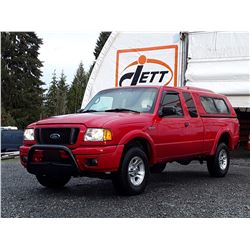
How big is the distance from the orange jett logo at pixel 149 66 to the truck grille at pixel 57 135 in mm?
7442

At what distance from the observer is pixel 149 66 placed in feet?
44.2

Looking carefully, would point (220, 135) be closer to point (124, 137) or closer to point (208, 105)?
point (208, 105)

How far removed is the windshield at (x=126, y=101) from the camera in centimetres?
689

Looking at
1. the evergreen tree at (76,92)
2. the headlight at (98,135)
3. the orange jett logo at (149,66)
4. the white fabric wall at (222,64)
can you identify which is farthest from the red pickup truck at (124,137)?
the evergreen tree at (76,92)

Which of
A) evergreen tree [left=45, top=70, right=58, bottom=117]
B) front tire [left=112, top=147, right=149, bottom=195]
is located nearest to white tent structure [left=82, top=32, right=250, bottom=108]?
front tire [left=112, top=147, right=149, bottom=195]

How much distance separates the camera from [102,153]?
5.71 m

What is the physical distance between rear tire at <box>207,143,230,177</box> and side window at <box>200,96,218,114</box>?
770 mm

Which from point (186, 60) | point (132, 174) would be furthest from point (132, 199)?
point (186, 60)

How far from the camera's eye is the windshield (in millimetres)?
6887

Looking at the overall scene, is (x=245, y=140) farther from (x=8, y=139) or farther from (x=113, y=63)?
(x=8, y=139)

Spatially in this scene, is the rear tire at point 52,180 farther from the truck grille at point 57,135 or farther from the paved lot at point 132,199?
the truck grille at point 57,135

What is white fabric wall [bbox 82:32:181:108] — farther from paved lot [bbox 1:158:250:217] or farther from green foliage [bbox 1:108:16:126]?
green foliage [bbox 1:108:16:126]

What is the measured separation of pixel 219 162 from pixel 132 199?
11.0ft

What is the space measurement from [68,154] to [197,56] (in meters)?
8.00
